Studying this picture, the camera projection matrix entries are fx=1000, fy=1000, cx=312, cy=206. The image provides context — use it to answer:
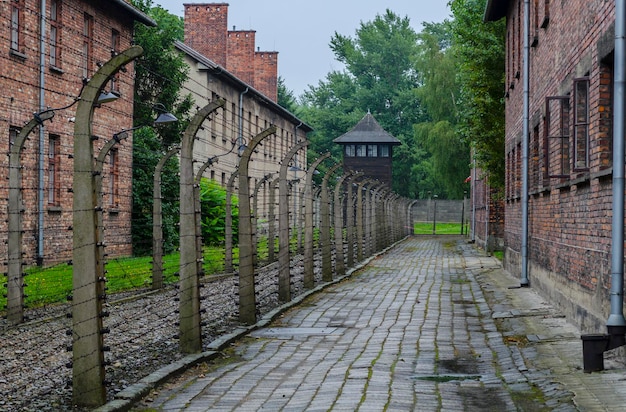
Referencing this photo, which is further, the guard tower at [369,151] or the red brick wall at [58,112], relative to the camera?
the guard tower at [369,151]

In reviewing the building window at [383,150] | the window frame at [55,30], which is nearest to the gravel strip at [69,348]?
the window frame at [55,30]

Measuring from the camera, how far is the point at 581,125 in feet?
39.0

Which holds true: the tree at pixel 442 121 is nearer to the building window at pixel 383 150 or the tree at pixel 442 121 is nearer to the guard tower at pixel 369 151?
the building window at pixel 383 150

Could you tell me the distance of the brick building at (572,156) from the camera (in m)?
10.9

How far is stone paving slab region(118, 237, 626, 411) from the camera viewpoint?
727 centimetres

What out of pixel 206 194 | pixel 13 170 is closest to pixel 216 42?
pixel 206 194

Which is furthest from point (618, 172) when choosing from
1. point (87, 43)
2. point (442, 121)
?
point (442, 121)

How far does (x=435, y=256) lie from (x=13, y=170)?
23.2 meters

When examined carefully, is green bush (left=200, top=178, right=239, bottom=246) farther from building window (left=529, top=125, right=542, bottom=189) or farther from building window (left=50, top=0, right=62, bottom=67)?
building window (left=529, top=125, right=542, bottom=189)

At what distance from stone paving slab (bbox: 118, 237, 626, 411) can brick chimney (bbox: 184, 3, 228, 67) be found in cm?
3675

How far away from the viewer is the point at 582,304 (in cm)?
1198

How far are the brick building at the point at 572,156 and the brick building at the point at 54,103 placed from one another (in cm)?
793

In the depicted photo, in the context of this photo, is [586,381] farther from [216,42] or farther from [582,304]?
[216,42]

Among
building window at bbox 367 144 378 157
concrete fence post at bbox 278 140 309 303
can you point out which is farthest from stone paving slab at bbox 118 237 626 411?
building window at bbox 367 144 378 157
